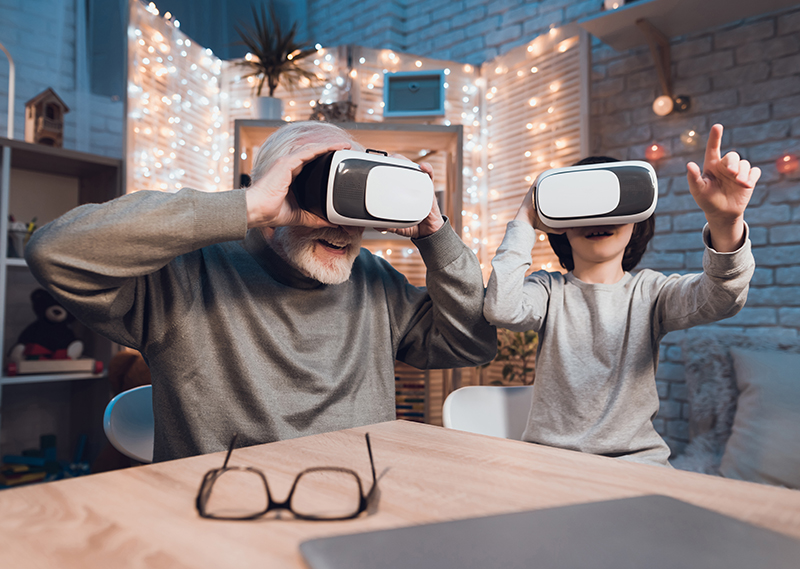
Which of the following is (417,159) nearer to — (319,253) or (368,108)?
(368,108)

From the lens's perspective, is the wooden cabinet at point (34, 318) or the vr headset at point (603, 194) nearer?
the vr headset at point (603, 194)

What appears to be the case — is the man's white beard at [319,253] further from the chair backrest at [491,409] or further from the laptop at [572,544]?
the laptop at [572,544]

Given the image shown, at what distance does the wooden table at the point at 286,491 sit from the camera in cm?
32

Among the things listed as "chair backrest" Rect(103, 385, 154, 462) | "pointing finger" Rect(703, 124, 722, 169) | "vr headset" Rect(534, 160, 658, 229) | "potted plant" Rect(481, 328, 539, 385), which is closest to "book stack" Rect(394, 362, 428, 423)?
"potted plant" Rect(481, 328, 539, 385)

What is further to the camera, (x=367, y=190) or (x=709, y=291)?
(x=709, y=291)

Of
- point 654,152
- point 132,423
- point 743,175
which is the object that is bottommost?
point 132,423

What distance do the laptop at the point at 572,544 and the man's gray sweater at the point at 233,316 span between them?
1.67ft

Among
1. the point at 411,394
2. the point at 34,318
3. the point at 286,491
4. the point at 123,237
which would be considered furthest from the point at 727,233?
the point at 34,318

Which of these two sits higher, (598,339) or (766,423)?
(598,339)

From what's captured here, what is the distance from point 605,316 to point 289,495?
74 centimetres

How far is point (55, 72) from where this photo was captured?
8.32 feet

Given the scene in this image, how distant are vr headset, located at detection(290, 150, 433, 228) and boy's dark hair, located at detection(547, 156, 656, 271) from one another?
42 cm

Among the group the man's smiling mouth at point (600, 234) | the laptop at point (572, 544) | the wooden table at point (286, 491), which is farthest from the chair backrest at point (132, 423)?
the man's smiling mouth at point (600, 234)

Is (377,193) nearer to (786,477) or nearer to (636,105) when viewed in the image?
(786,477)
